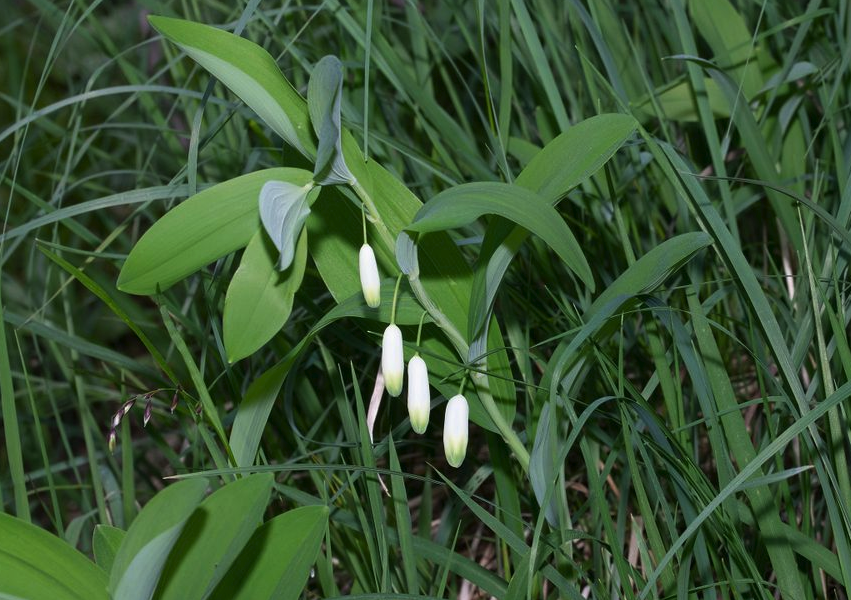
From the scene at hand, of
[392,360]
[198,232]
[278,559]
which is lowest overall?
[278,559]

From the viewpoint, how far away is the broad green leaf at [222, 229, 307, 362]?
0.64 metres

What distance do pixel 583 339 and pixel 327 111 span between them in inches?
9.0

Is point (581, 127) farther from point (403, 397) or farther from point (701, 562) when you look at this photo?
point (403, 397)

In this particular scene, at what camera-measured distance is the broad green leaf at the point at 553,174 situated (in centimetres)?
61

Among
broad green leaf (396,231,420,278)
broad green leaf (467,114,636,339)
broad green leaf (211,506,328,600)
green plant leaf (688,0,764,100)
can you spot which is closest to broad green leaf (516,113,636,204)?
broad green leaf (467,114,636,339)

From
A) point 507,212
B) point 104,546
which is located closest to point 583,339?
point 507,212

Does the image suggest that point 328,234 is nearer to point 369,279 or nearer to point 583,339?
point 369,279

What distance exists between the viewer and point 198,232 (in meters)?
0.62

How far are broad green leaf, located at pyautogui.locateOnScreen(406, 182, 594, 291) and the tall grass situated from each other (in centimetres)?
6

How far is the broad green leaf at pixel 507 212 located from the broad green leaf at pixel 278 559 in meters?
0.22

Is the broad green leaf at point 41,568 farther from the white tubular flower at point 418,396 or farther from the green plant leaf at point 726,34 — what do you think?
the green plant leaf at point 726,34

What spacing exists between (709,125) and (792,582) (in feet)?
1.54

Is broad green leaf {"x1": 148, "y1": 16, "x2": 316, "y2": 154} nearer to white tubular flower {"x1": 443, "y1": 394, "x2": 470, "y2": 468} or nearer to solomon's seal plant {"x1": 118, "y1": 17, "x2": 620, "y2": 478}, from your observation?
solomon's seal plant {"x1": 118, "y1": 17, "x2": 620, "y2": 478}

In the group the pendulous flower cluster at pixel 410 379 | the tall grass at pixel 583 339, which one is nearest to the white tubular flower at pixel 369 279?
the pendulous flower cluster at pixel 410 379
